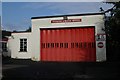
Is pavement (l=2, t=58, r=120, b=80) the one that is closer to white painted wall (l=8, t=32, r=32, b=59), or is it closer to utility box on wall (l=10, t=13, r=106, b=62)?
utility box on wall (l=10, t=13, r=106, b=62)

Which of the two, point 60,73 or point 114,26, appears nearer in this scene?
point 114,26

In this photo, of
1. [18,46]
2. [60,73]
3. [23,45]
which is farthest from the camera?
[18,46]

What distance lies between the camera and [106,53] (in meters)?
26.2

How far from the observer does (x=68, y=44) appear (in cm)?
2752

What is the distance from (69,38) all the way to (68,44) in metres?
0.54

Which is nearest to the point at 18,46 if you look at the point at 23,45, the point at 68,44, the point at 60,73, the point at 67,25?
the point at 23,45

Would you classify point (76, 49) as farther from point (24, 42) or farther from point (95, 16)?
point (24, 42)

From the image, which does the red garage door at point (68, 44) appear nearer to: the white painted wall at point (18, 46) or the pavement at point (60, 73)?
the white painted wall at point (18, 46)

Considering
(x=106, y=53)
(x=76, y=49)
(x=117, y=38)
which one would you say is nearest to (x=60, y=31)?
(x=76, y=49)

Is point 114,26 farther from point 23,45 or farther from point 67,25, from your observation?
point 23,45

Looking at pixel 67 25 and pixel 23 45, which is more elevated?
pixel 67 25

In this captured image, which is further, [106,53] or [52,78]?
[106,53]

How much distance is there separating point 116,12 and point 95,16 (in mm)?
11689

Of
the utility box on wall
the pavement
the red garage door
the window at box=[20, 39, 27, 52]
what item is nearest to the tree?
the pavement
